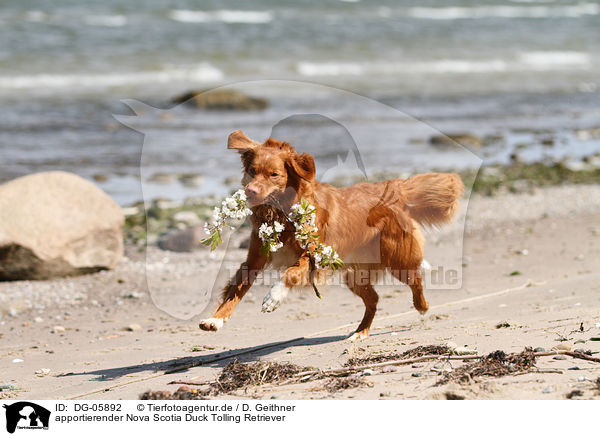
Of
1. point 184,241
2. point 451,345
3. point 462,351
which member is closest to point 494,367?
point 462,351

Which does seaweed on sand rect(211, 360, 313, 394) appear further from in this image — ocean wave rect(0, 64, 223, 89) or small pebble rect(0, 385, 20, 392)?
ocean wave rect(0, 64, 223, 89)

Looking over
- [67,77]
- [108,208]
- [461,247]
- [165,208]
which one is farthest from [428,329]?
[67,77]

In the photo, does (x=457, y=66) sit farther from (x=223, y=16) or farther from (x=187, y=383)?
(x=187, y=383)

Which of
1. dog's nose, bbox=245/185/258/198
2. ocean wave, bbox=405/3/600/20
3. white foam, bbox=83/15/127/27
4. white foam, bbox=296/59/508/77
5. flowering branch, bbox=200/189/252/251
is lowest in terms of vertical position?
flowering branch, bbox=200/189/252/251

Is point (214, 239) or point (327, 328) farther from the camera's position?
point (327, 328)

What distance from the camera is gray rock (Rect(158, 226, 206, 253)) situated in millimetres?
9867

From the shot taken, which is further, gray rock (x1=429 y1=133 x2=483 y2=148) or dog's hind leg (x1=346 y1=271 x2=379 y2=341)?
gray rock (x1=429 y1=133 x2=483 y2=148)

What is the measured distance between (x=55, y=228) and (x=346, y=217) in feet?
14.1

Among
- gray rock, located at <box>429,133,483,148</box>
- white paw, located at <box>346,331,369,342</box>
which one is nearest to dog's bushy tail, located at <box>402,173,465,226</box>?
white paw, located at <box>346,331,369,342</box>

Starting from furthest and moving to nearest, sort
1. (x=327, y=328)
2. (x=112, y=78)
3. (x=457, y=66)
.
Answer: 1. (x=457, y=66)
2. (x=112, y=78)
3. (x=327, y=328)

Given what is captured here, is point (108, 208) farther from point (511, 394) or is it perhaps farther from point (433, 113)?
point (433, 113)

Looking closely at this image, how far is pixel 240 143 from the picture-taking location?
18.9ft

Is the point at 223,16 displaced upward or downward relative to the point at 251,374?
upward

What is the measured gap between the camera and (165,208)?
38.4 ft
